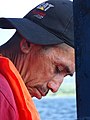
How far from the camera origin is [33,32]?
226 centimetres

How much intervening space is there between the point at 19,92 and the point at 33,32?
1.39 feet

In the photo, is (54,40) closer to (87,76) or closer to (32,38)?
(32,38)

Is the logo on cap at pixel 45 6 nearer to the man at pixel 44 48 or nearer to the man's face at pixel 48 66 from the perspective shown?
the man at pixel 44 48

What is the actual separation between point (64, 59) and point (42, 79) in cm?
15

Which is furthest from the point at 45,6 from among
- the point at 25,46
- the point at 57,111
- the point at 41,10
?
the point at 57,111

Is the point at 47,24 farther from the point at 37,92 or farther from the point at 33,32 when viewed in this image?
the point at 37,92

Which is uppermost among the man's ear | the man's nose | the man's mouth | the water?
the man's ear

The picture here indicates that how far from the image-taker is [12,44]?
7.97 feet

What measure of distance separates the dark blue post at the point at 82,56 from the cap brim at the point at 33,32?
2.18 ft

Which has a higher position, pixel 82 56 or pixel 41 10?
pixel 82 56

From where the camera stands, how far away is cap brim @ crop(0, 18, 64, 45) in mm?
2215

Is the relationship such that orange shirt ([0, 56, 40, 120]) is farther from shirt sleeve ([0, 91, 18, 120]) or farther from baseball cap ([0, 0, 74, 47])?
baseball cap ([0, 0, 74, 47])

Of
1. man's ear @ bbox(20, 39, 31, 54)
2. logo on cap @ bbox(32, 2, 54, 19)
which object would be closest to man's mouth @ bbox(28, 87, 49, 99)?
man's ear @ bbox(20, 39, 31, 54)

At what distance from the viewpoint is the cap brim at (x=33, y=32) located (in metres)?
2.21
